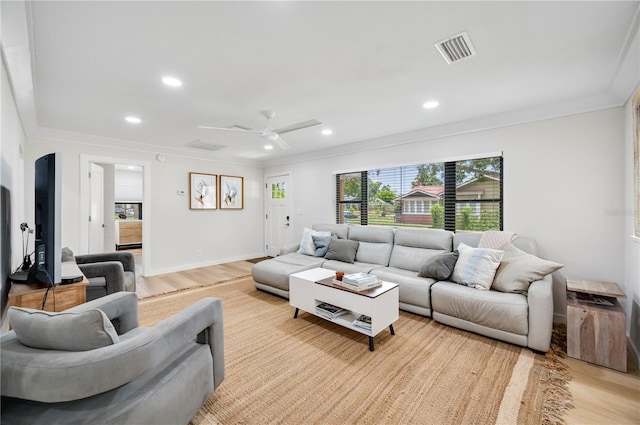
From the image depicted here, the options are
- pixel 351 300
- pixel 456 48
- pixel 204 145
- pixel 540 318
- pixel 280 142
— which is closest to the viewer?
pixel 456 48

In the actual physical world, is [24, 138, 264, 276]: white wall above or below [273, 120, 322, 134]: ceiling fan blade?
below

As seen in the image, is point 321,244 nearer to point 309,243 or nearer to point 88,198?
point 309,243

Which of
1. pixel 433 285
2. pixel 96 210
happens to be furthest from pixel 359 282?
pixel 96 210

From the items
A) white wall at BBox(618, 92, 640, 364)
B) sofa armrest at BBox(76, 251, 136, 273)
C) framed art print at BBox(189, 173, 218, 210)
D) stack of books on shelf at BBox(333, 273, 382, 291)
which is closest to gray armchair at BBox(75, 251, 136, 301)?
sofa armrest at BBox(76, 251, 136, 273)

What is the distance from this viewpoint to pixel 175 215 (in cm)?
530

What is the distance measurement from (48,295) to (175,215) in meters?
3.60

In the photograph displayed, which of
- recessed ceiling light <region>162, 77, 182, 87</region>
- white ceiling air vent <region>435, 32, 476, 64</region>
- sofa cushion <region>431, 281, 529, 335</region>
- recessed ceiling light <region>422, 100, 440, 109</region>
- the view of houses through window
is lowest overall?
sofa cushion <region>431, 281, 529, 335</region>

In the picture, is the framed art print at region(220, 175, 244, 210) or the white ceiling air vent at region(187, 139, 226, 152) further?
the framed art print at region(220, 175, 244, 210)

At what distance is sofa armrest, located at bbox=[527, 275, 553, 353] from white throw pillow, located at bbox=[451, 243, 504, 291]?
40 centimetres

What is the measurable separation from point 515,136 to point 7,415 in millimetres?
4630

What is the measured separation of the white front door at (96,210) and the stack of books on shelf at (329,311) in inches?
161

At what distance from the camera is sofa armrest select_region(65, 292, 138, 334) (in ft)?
5.71

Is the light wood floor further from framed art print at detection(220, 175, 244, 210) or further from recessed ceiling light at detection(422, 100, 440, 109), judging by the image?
framed art print at detection(220, 175, 244, 210)

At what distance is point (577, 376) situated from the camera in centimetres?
205
